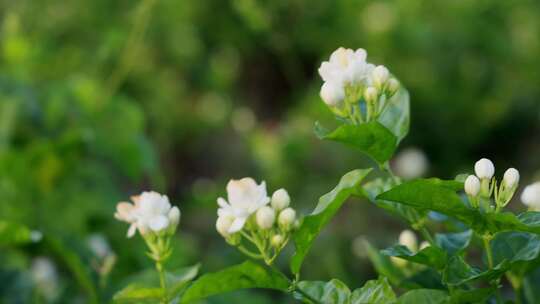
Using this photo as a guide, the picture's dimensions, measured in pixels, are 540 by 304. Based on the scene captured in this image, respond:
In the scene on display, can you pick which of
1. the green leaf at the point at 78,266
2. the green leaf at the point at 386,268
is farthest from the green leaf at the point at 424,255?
the green leaf at the point at 78,266

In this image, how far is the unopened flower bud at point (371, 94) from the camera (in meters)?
0.97

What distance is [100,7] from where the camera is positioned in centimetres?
345

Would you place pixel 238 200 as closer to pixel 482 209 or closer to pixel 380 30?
pixel 482 209

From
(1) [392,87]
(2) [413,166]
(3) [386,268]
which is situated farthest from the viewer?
(2) [413,166]

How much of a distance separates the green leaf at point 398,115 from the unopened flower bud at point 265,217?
7.2 inches

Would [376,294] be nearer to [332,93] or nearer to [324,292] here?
[324,292]

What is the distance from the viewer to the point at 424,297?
0.94 metres

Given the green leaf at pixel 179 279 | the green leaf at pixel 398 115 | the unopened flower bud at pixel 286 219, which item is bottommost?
the green leaf at pixel 179 279

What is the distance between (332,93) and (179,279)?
0.32 m

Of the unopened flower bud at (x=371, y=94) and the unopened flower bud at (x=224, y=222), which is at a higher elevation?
the unopened flower bud at (x=371, y=94)

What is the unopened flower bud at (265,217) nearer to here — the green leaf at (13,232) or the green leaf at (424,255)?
the green leaf at (424,255)

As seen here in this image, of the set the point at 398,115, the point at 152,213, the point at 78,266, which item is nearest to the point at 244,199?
the point at 152,213

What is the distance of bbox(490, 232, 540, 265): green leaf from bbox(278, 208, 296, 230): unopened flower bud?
26 cm

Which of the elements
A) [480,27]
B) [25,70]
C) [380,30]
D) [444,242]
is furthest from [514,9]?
[444,242]
